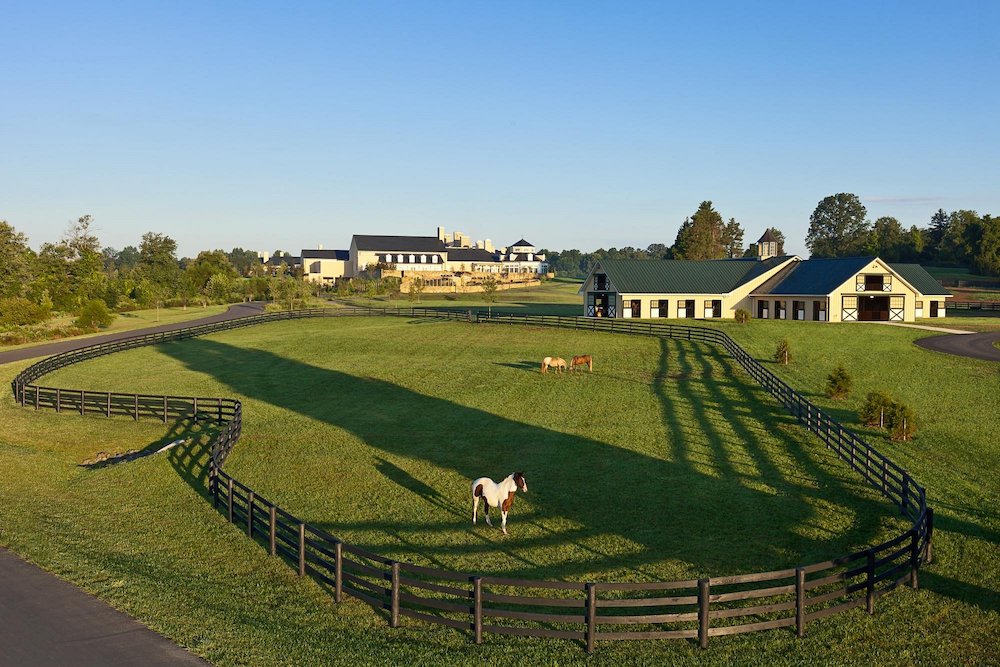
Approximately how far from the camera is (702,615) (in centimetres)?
1161

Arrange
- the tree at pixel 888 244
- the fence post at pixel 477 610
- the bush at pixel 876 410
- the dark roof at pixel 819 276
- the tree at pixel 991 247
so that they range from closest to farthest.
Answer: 1. the fence post at pixel 477 610
2. the bush at pixel 876 410
3. the dark roof at pixel 819 276
4. the tree at pixel 991 247
5. the tree at pixel 888 244

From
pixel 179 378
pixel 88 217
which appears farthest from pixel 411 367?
pixel 88 217

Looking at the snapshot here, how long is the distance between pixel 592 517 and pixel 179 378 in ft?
104

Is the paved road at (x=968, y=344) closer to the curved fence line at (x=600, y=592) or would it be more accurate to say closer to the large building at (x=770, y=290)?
the large building at (x=770, y=290)

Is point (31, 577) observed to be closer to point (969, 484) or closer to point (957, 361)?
point (969, 484)

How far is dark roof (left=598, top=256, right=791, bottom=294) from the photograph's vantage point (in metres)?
69.5

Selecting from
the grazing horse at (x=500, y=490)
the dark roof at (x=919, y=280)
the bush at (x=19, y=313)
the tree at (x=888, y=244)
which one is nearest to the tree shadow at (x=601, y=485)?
the grazing horse at (x=500, y=490)

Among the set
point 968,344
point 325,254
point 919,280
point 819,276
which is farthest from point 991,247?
point 325,254

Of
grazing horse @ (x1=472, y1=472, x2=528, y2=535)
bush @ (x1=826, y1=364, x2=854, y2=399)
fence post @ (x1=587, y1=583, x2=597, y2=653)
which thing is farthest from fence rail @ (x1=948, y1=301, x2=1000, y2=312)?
fence post @ (x1=587, y1=583, x2=597, y2=653)

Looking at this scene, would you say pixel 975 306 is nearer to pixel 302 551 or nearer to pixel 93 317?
pixel 302 551

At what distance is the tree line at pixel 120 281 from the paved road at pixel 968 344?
69880 millimetres

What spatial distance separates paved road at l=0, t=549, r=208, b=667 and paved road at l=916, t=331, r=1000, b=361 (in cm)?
4658

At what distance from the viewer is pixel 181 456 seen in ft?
81.6

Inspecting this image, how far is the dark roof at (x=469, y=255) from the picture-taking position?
153750 mm
